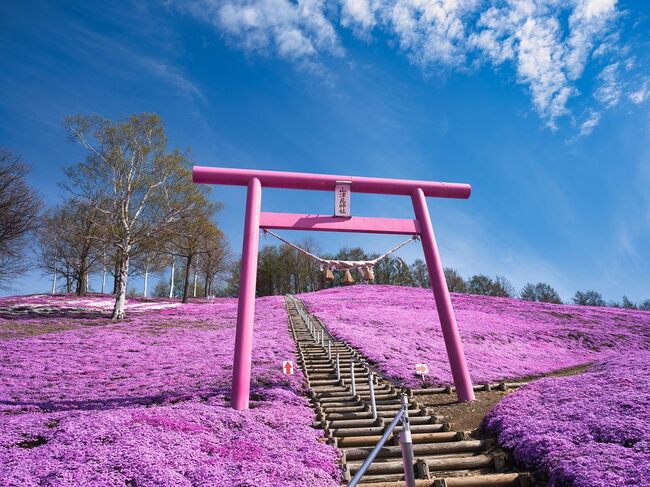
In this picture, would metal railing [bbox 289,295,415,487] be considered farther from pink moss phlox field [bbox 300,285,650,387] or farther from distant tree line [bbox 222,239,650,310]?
distant tree line [bbox 222,239,650,310]

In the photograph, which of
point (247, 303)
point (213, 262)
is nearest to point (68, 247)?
point (213, 262)

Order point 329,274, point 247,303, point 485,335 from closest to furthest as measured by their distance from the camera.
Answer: point 247,303, point 329,274, point 485,335

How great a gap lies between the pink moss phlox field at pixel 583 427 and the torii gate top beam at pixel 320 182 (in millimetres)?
5875

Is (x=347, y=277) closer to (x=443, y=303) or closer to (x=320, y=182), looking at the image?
(x=443, y=303)

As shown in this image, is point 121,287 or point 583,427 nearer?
point 583,427

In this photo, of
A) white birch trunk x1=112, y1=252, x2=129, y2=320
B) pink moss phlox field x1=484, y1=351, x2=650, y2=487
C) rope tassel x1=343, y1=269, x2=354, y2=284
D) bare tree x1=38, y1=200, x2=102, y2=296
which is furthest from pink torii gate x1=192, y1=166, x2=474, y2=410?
bare tree x1=38, y1=200, x2=102, y2=296

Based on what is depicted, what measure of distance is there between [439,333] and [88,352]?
1725 centimetres

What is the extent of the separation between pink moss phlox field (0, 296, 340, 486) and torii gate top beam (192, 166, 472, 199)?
227 inches

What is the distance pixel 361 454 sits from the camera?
22.6 feet

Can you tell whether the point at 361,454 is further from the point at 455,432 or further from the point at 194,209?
the point at 194,209

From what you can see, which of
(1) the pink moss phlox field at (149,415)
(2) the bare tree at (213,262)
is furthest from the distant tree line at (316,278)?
(1) the pink moss phlox field at (149,415)

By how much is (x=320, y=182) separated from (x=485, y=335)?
15153mm

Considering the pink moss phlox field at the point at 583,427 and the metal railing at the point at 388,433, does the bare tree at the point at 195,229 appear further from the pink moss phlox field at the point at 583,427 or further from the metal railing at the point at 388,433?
the pink moss phlox field at the point at 583,427

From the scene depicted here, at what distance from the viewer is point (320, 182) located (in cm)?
1096
